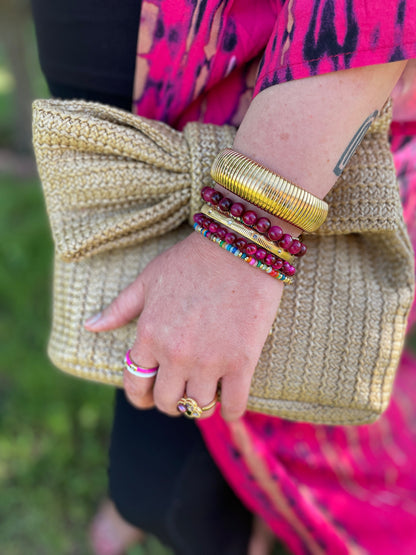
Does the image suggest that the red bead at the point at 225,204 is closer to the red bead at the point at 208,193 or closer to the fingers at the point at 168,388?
the red bead at the point at 208,193

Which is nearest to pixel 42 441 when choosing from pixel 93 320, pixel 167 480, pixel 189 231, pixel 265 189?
pixel 167 480

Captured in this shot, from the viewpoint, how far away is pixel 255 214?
2.21 feet

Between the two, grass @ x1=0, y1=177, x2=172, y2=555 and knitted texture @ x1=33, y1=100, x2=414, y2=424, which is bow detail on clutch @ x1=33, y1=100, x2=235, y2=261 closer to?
knitted texture @ x1=33, y1=100, x2=414, y2=424

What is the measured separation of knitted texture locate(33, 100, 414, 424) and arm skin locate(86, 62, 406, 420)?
0.32ft

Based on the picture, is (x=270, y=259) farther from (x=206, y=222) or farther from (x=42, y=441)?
(x=42, y=441)

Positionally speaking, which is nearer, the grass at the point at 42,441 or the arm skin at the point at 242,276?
the arm skin at the point at 242,276

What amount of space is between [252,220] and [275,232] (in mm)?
37

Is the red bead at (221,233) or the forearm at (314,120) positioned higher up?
the forearm at (314,120)

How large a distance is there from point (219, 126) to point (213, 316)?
34 centimetres

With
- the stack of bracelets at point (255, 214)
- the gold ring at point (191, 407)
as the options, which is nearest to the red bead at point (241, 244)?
the stack of bracelets at point (255, 214)

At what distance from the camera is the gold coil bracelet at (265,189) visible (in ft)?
2.14

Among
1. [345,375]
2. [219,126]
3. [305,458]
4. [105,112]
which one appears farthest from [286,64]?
[305,458]

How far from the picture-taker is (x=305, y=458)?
1.15m

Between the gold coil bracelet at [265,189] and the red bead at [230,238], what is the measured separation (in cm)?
5
